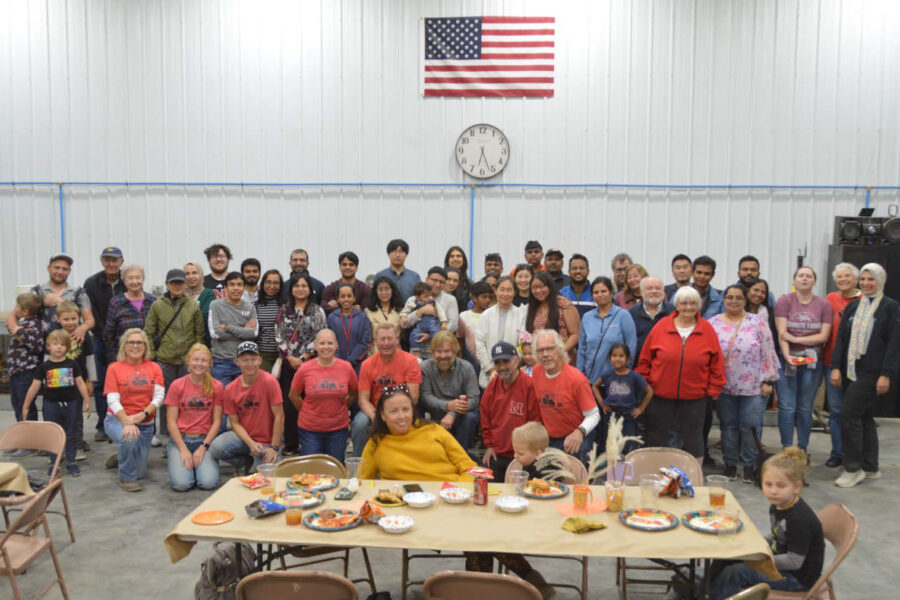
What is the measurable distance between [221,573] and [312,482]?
2.12ft

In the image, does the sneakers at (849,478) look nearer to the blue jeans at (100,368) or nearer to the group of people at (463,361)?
the group of people at (463,361)

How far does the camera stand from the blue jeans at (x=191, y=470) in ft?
18.8

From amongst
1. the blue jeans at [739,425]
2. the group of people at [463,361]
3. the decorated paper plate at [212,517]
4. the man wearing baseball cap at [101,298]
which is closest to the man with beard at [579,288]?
the group of people at [463,361]

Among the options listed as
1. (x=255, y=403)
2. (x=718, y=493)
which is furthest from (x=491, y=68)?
(x=718, y=493)

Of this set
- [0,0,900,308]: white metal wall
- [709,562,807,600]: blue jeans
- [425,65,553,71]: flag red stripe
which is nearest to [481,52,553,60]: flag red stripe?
[425,65,553,71]: flag red stripe

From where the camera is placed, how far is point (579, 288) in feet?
22.8

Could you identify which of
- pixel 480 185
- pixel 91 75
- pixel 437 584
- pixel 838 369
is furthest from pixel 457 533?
pixel 91 75

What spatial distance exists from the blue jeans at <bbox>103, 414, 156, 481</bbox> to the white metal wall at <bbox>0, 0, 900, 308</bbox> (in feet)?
12.8

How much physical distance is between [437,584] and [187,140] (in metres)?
8.16

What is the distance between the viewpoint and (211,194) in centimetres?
947

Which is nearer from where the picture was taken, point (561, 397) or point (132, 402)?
point (561, 397)

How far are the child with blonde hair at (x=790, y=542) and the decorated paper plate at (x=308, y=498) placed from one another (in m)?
1.95

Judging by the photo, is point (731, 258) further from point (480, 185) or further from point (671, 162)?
point (480, 185)

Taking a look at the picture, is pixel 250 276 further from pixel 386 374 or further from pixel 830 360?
pixel 830 360
